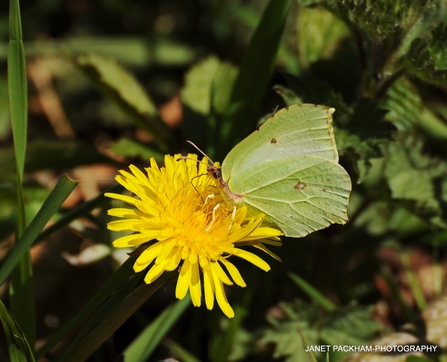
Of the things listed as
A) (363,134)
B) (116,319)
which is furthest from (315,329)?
(116,319)

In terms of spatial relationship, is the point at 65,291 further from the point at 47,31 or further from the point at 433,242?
the point at 47,31

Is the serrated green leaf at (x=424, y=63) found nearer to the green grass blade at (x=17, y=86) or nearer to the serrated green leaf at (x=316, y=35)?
the serrated green leaf at (x=316, y=35)

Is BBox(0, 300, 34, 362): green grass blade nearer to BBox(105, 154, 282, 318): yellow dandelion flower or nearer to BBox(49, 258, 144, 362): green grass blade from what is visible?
BBox(49, 258, 144, 362): green grass blade

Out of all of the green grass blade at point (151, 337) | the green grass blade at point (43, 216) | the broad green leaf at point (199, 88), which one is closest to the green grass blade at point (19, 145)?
the green grass blade at point (43, 216)

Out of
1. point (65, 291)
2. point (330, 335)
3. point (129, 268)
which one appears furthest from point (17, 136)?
point (330, 335)

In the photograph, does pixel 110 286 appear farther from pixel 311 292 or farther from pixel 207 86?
pixel 207 86

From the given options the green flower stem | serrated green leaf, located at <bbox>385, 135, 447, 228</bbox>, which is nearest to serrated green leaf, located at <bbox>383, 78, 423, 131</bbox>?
serrated green leaf, located at <bbox>385, 135, 447, 228</bbox>

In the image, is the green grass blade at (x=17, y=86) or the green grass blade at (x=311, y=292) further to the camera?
the green grass blade at (x=311, y=292)
